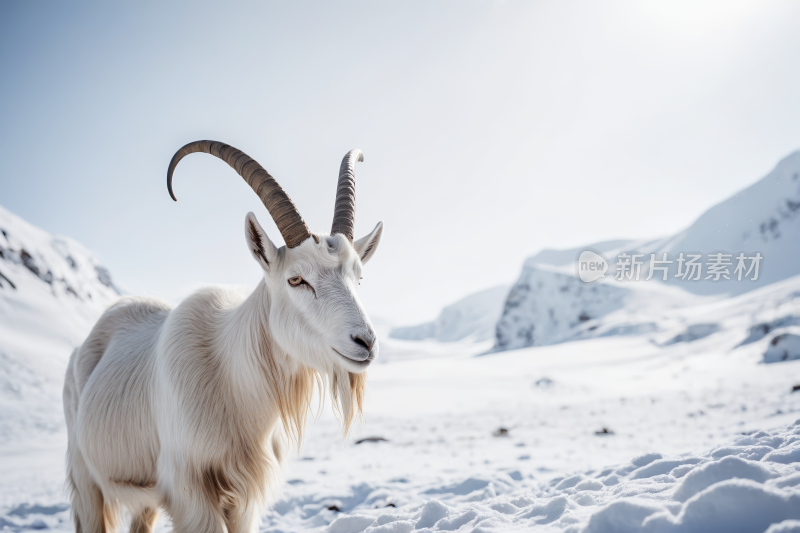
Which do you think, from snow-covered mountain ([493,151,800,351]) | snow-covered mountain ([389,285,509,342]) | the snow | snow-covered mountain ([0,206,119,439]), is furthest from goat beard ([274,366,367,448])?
snow-covered mountain ([389,285,509,342])

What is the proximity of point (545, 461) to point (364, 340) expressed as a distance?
505 cm

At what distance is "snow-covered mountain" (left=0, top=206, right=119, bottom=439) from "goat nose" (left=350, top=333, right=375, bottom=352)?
124 inches

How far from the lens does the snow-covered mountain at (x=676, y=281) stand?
5856cm

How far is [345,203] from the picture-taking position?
2.87 m

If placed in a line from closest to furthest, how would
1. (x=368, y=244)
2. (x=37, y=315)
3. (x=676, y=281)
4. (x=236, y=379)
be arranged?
(x=236, y=379) < (x=368, y=244) < (x=37, y=315) < (x=676, y=281)

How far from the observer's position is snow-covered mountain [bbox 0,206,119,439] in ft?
39.0

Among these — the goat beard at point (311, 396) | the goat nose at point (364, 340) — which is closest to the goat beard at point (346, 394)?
the goat beard at point (311, 396)

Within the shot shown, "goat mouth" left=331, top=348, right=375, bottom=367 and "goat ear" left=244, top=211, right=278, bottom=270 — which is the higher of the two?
"goat ear" left=244, top=211, right=278, bottom=270

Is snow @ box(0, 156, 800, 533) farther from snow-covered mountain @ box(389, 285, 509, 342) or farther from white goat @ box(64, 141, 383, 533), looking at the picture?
snow-covered mountain @ box(389, 285, 509, 342)

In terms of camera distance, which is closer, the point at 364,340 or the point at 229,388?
the point at 364,340

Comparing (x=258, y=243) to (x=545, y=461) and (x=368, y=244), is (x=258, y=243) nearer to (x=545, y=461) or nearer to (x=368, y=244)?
(x=368, y=244)

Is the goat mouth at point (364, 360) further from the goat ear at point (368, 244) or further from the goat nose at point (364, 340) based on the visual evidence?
the goat ear at point (368, 244)

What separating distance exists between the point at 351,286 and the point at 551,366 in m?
29.2

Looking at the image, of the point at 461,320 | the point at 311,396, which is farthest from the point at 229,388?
the point at 461,320
